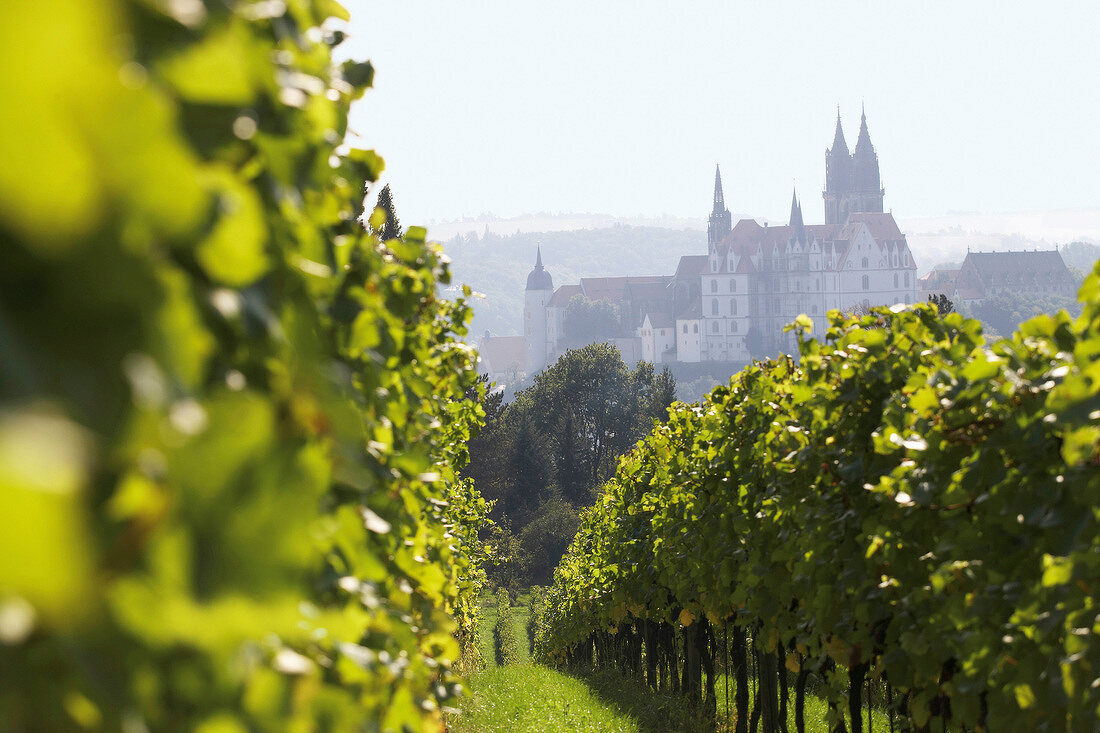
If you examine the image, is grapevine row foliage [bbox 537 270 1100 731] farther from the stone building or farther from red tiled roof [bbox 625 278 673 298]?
red tiled roof [bbox 625 278 673 298]

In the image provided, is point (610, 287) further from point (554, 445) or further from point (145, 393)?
point (145, 393)

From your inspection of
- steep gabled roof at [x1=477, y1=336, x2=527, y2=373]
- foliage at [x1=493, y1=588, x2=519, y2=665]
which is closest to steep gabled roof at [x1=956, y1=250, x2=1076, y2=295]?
steep gabled roof at [x1=477, y1=336, x2=527, y2=373]

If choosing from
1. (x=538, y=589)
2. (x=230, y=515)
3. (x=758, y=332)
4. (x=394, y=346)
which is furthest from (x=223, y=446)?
(x=758, y=332)

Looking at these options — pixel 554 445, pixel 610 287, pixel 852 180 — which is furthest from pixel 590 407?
pixel 852 180

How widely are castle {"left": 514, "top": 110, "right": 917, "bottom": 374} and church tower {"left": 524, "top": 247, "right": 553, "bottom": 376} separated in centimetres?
281

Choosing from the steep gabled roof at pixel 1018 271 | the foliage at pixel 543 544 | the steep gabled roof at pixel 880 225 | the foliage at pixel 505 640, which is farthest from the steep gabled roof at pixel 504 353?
the foliage at pixel 505 640

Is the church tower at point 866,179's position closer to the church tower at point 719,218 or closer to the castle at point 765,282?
the castle at point 765,282

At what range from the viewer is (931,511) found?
194 inches

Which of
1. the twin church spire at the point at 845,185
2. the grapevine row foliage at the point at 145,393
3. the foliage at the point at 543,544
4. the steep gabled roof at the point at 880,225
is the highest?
the twin church spire at the point at 845,185

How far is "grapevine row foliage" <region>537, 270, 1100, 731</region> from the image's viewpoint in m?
3.33

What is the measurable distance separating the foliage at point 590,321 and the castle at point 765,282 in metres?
1.04

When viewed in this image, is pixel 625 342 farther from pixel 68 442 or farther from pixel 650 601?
pixel 68 442

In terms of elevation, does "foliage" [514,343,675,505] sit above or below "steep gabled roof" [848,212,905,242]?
below

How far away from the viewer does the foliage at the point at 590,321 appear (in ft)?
523
